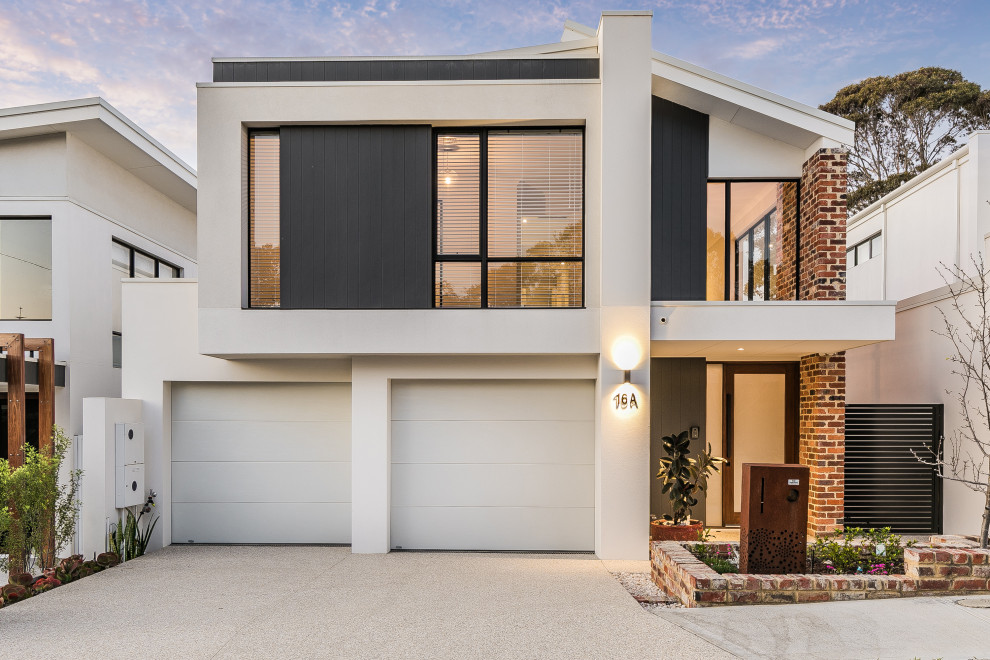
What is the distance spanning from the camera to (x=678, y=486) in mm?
7977

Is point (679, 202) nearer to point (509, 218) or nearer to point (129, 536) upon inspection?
point (509, 218)

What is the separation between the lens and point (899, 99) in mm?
20438

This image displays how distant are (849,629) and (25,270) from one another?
1166 centimetres

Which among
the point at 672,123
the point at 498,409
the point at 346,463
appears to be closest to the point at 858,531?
the point at 498,409

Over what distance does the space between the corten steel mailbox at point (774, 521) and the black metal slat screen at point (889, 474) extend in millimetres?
3422

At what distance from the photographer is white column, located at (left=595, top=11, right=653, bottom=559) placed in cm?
743

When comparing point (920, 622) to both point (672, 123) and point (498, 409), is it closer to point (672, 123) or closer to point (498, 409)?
point (498, 409)

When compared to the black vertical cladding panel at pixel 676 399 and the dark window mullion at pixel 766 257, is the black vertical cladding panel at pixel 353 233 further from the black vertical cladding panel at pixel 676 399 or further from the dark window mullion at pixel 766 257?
the dark window mullion at pixel 766 257

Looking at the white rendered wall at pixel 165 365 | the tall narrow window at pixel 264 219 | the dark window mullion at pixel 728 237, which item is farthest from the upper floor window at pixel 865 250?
the tall narrow window at pixel 264 219

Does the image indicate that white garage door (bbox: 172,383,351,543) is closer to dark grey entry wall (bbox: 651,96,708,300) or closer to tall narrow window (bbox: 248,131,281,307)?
tall narrow window (bbox: 248,131,281,307)

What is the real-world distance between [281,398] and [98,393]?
402 centimetres

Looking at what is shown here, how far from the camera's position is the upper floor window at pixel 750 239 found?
8.27m

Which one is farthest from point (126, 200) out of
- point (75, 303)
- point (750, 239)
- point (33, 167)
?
point (750, 239)

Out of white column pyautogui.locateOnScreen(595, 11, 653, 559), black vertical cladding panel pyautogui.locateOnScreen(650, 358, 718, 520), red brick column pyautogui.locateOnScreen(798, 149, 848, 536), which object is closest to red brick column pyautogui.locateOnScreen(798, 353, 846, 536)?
red brick column pyautogui.locateOnScreen(798, 149, 848, 536)
